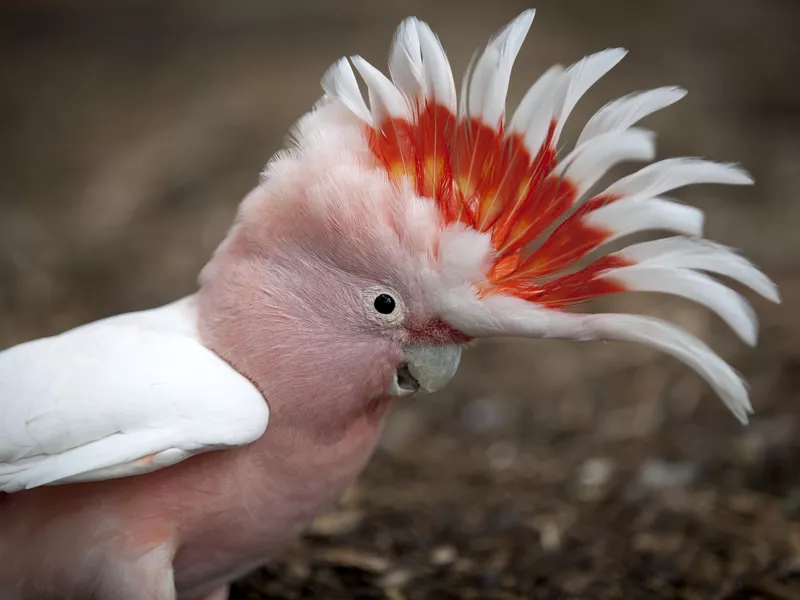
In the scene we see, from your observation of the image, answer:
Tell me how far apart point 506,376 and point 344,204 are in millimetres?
1892

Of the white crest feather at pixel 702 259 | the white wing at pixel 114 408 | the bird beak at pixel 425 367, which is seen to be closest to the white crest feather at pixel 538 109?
the white crest feather at pixel 702 259

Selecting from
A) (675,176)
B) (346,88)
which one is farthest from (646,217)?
(346,88)

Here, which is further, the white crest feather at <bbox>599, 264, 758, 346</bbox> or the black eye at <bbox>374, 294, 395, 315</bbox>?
the black eye at <bbox>374, 294, 395, 315</bbox>

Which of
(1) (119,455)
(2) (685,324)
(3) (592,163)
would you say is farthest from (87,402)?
(2) (685,324)

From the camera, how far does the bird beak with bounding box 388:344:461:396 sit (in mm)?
1314

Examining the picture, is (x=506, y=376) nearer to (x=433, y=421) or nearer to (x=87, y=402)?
(x=433, y=421)

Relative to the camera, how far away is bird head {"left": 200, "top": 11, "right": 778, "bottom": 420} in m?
1.22

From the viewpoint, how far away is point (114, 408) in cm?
122

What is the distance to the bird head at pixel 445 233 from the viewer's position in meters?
1.22

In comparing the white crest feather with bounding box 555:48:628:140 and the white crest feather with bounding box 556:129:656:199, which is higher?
the white crest feather with bounding box 555:48:628:140

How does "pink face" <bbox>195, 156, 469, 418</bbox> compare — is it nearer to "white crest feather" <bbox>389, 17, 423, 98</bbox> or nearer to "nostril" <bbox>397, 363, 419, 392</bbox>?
"nostril" <bbox>397, 363, 419, 392</bbox>

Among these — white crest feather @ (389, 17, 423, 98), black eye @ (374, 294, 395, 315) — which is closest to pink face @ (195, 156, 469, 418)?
black eye @ (374, 294, 395, 315)

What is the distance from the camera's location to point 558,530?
2.16 meters

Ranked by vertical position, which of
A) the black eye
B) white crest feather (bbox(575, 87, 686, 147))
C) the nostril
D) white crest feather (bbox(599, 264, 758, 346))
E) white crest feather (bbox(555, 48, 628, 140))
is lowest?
the nostril
